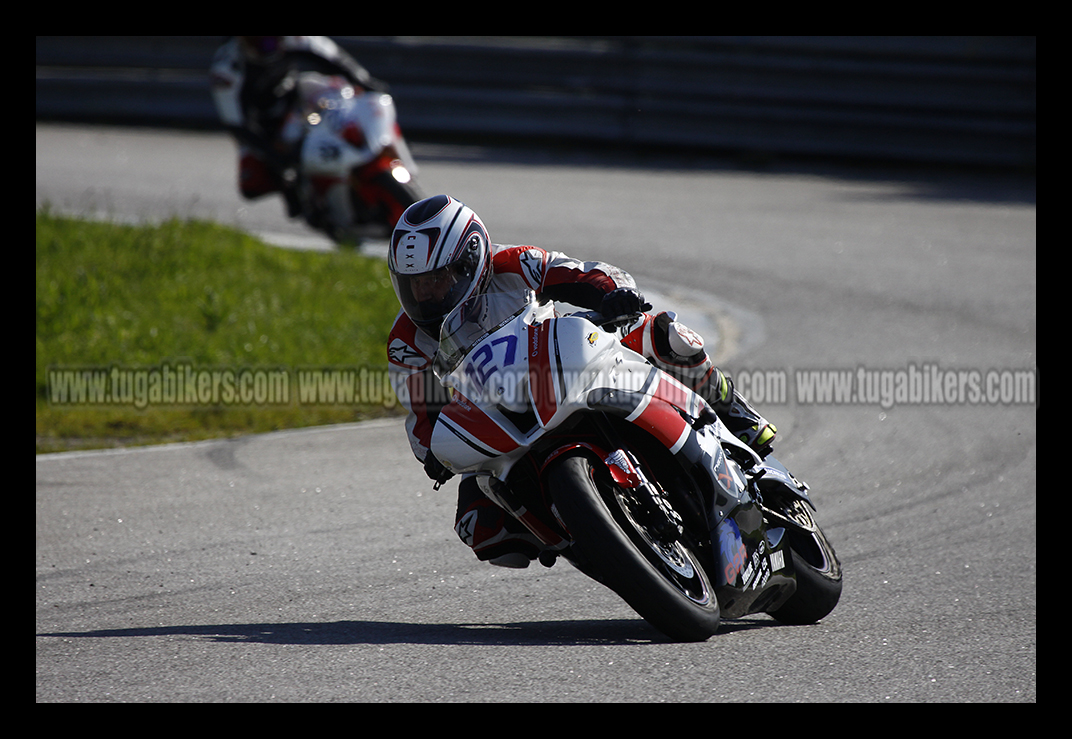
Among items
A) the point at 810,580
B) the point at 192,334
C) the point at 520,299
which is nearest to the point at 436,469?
the point at 520,299

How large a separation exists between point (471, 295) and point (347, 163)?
5.70 m

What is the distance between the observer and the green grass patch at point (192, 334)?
6.77 m

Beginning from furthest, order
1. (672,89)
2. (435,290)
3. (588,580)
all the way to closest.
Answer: (672,89) → (588,580) → (435,290)

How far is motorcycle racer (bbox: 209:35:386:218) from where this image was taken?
974 cm

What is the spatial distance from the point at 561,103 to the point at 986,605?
11.1 meters
